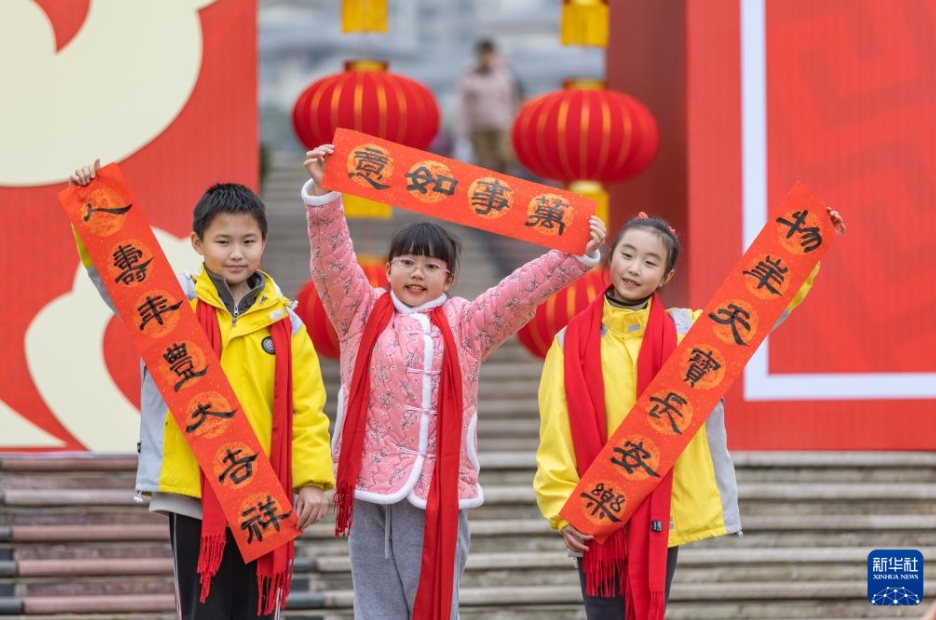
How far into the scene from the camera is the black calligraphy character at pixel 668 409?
3498 millimetres

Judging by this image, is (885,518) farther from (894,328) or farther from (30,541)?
(30,541)

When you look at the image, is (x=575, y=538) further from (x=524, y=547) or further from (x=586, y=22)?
(x=586, y=22)

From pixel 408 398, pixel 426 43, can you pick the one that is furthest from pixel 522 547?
pixel 426 43

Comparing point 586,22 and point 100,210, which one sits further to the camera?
point 586,22

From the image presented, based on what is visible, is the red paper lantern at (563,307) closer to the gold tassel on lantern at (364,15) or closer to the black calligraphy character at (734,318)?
the gold tassel on lantern at (364,15)

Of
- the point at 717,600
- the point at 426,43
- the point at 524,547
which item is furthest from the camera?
the point at 426,43

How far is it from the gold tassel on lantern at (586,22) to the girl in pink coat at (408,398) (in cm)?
287

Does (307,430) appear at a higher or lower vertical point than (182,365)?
lower

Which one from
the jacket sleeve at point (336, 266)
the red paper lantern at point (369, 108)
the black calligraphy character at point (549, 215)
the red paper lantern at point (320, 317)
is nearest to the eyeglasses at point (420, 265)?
the jacket sleeve at point (336, 266)

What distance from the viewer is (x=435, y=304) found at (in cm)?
362

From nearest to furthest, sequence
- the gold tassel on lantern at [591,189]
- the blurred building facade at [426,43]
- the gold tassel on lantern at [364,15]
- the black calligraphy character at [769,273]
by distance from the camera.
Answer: the black calligraphy character at [769,273]
the gold tassel on lantern at [364,15]
the gold tassel on lantern at [591,189]
the blurred building facade at [426,43]

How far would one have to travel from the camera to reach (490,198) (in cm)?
363

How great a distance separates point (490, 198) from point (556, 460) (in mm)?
679

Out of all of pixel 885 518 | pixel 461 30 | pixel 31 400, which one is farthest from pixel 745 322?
pixel 461 30
